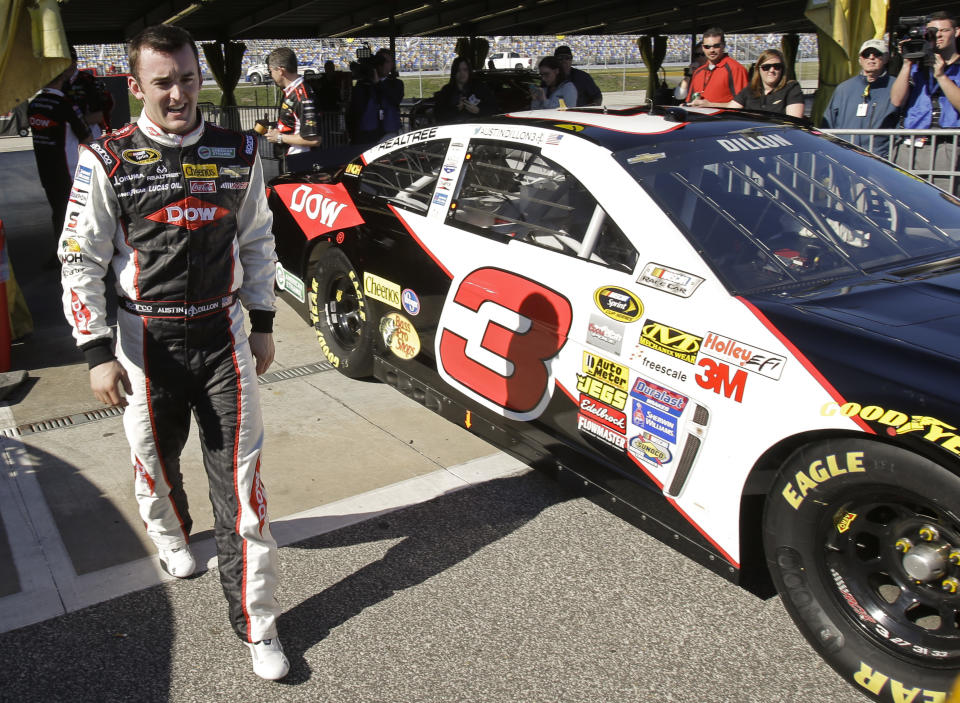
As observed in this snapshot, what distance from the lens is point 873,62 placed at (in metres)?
6.31

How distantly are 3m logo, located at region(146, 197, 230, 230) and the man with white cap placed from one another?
16.7 ft

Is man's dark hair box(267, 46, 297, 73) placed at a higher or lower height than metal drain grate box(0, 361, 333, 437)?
higher

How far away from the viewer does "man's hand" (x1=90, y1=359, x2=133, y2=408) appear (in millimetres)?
2562

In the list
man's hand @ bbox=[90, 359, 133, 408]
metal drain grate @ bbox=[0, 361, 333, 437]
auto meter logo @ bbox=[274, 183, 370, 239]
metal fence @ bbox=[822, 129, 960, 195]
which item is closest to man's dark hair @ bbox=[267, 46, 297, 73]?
auto meter logo @ bbox=[274, 183, 370, 239]

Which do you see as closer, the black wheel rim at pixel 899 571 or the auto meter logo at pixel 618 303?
the black wheel rim at pixel 899 571

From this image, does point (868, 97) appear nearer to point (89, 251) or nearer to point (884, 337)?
point (884, 337)

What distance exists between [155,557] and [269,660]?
0.92 m

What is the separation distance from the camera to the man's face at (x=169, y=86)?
8.23ft

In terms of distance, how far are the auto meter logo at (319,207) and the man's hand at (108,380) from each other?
2220 millimetres

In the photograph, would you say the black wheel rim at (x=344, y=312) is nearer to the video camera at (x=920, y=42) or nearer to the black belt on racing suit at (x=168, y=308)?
the black belt on racing suit at (x=168, y=308)

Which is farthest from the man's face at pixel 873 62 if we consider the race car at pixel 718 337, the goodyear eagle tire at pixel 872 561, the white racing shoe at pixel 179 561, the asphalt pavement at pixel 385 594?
the white racing shoe at pixel 179 561

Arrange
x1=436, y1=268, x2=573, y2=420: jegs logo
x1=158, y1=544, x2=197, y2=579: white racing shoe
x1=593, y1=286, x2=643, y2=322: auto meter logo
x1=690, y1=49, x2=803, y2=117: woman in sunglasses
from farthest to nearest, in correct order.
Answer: x1=690, y1=49, x2=803, y2=117: woman in sunglasses < x1=436, y1=268, x2=573, y2=420: jegs logo < x1=158, y1=544, x2=197, y2=579: white racing shoe < x1=593, y1=286, x2=643, y2=322: auto meter logo

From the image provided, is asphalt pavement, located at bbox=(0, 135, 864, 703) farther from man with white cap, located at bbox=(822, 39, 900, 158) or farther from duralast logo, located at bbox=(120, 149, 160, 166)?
man with white cap, located at bbox=(822, 39, 900, 158)

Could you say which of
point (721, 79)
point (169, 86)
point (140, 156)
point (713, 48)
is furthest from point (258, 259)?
point (721, 79)
